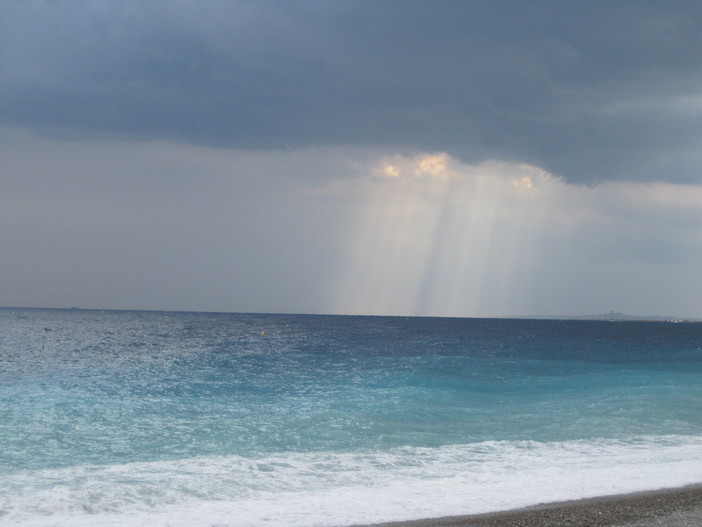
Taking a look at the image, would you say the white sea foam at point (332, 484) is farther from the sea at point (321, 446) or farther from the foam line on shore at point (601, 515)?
the foam line on shore at point (601, 515)

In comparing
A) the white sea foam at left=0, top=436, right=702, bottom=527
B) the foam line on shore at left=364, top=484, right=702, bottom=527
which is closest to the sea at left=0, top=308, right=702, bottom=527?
the white sea foam at left=0, top=436, right=702, bottom=527

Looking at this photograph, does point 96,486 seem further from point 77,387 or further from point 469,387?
point 469,387

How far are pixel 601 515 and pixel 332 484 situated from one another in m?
5.09

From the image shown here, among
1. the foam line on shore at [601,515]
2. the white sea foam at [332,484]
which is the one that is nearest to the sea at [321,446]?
the white sea foam at [332,484]

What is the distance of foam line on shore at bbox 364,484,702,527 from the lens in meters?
8.81

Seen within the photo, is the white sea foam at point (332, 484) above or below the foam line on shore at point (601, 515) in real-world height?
below

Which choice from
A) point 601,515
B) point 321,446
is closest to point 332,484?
point 321,446

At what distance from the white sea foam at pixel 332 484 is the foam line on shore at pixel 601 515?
1.29ft

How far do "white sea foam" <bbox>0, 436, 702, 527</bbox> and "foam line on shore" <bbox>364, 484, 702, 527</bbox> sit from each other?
394 mm

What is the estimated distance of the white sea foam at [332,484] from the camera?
9.43 metres

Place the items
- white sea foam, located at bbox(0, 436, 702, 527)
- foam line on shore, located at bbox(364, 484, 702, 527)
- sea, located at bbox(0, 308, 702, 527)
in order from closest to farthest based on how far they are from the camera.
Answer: foam line on shore, located at bbox(364, 484, 702, 527) → white sea foam, located at bbox(0, 436, 702, 527) → sea, located at bbox(0, 308, 702, 527)

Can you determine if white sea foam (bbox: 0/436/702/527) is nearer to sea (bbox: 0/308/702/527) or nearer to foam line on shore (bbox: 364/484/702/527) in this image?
sea (bbox: 0/308/702/527)

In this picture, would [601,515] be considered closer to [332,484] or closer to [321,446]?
[332,484]

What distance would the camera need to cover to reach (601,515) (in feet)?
30.3
